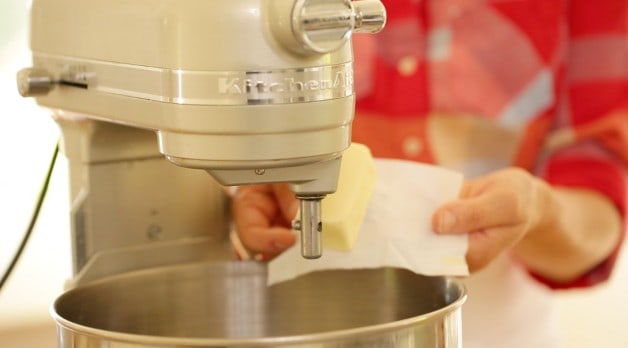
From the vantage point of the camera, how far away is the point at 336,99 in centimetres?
49

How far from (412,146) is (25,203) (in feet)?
1.23

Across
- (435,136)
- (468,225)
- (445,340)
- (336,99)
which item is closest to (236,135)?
(336,99)

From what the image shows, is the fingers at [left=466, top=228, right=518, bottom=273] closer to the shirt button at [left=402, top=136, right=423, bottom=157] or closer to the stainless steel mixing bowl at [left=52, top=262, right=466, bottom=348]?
the stainless steel mixing bowl at [left=52, top=262, right=466, bottom=348]

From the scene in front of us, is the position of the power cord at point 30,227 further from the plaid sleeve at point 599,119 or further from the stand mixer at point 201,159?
the plaid sleeve at point 599,119

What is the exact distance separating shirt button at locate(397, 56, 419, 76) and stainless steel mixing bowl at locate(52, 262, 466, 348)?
0.35 m

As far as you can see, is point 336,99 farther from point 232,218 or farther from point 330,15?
point 232,218

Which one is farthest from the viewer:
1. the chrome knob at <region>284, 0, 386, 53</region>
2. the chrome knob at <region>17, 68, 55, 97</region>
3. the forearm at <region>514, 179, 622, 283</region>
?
the forearm at <region>514, 179, 622, 283</region>

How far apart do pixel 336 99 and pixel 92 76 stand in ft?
0.45

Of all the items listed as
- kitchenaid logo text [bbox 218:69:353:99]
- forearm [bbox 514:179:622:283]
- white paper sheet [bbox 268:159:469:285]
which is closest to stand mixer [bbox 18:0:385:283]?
kitchenaid logo text [bbox 218:69:353:99]

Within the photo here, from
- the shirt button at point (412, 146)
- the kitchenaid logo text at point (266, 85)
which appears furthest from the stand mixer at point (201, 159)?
the shirt button at point (412, 146)

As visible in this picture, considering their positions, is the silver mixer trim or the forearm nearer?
the silver mixer trim

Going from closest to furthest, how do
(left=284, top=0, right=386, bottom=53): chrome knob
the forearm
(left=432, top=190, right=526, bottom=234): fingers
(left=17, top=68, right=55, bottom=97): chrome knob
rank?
(left=284, top=0, right=386, bottom=53): chrome knob, (left=17, top=68, right=55, bottom=97): chrome knob, (left=432, top=190, right=526, bottom=234): fingers, the forearm

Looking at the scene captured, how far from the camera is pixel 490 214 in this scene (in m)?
0.71

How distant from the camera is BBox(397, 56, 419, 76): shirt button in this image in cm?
98
